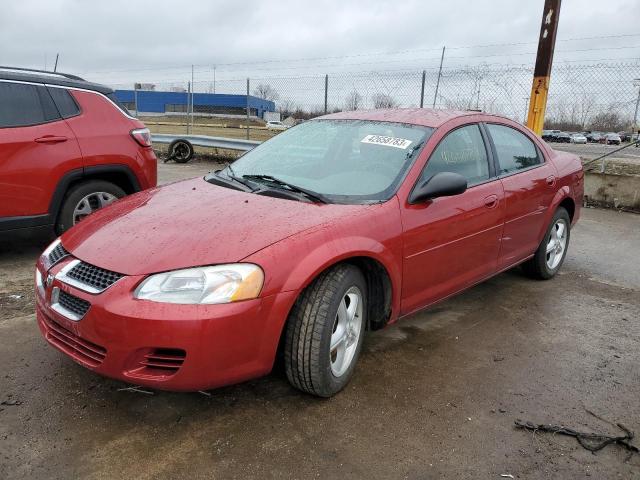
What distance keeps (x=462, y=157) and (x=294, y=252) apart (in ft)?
5.72

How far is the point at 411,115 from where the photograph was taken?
3.73 meters

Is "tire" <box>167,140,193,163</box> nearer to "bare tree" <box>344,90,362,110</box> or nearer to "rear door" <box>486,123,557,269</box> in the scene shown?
"bare tree" <box>344,90,362,110</box>

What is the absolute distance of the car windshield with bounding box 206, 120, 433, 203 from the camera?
313 centimetres

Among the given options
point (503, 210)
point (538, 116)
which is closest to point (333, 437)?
point (503, 210)

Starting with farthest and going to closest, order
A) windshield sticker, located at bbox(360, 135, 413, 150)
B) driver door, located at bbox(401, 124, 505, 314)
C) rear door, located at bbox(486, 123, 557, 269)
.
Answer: rear door, located at bbox(486, 123, 557, 269) < windshield sticker, located at bbox(360, 135, 413, 150) < driver door, located at bbox(401, 124, 505, 314)

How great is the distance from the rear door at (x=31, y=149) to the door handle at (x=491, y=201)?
353 cm

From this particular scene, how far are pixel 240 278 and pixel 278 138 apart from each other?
1.97 metres

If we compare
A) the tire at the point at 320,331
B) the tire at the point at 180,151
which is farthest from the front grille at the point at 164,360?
the tire at the point at 180,151

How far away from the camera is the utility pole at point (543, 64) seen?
26.8 ft

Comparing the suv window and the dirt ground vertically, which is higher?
the suv window

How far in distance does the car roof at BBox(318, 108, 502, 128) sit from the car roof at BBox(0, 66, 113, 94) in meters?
2.50

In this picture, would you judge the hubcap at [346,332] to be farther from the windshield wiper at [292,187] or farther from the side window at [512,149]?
the side window at [512,149]

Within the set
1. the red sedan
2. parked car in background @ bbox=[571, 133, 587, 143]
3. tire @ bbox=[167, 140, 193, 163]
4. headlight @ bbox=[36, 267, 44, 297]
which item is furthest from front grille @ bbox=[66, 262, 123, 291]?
parked car in background @ bbox=[571, 133, 587, 143]

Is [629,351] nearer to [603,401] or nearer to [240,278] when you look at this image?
[603,401]
